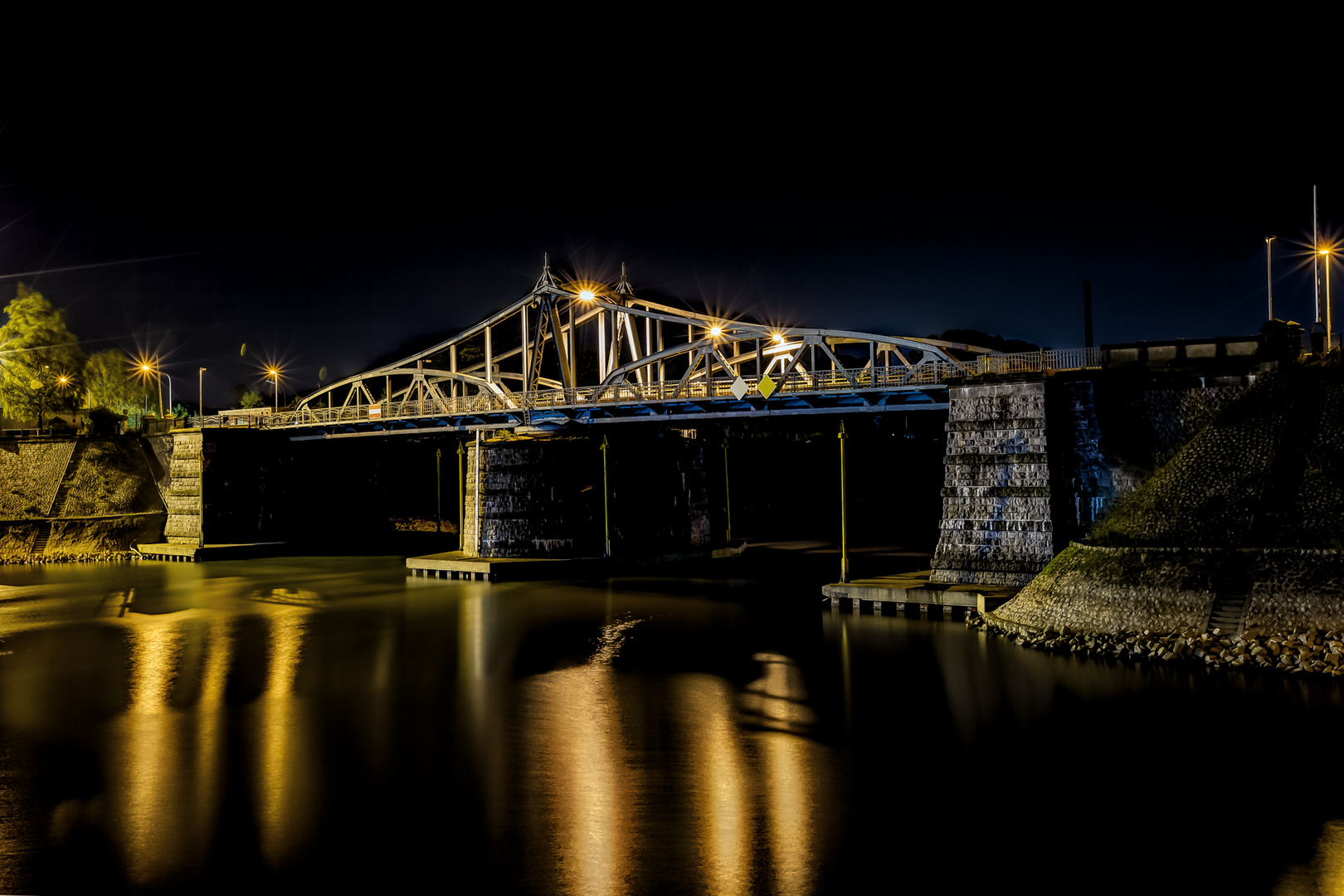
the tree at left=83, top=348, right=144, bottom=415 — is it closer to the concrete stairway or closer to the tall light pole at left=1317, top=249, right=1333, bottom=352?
the concrete stairway

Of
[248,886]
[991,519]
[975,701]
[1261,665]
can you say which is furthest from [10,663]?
[1261,665]

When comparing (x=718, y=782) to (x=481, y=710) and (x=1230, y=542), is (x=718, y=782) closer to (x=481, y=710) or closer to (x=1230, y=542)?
(x=481, y=710)

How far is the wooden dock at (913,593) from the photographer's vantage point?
30.6 meters

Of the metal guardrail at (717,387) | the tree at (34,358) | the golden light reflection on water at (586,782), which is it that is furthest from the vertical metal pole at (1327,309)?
the tree at (34,358)

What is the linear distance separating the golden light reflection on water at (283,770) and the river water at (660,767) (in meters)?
0.08

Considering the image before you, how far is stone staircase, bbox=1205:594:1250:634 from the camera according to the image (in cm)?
2309

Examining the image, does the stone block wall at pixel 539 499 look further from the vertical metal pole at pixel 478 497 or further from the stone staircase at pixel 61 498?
the stone staircase at pixel 61 498

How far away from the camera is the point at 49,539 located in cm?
6062

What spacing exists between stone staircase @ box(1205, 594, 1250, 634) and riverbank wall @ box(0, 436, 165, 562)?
2525 inches

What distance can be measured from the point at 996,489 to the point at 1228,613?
31.2ft

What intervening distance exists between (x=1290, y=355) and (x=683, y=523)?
1192 inches

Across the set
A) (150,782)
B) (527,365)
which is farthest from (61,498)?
(150,782)

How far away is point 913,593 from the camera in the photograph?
32.4m

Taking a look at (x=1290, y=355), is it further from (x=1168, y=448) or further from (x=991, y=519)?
(x=991, y=519)
